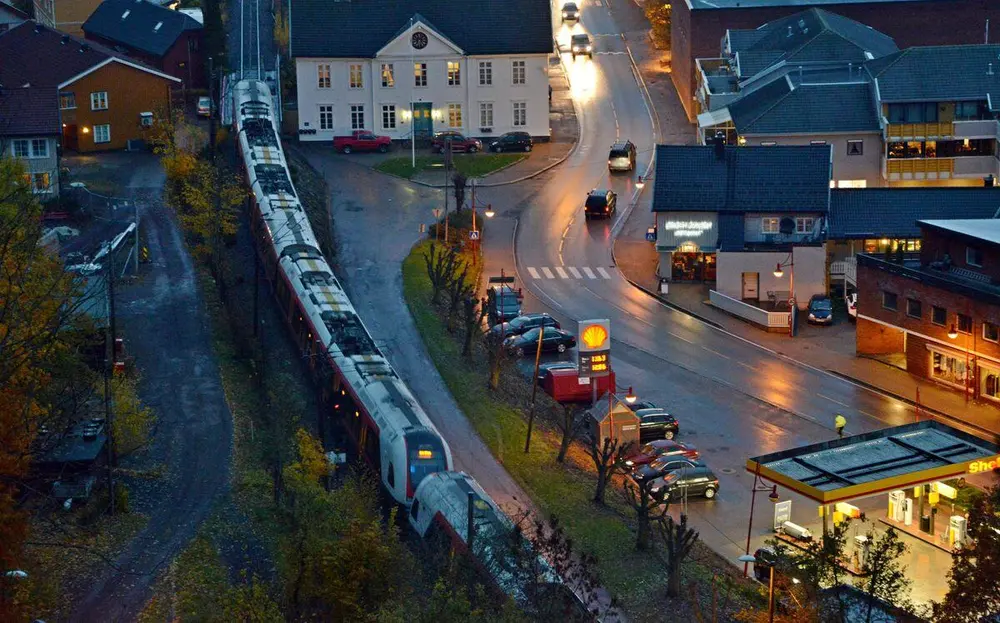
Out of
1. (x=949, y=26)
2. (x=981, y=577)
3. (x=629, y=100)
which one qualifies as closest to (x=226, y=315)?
(x=981, y=577)

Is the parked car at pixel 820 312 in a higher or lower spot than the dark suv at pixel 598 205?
lower

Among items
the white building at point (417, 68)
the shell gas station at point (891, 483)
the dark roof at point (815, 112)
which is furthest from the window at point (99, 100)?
the shell gas station at point (891, 483)

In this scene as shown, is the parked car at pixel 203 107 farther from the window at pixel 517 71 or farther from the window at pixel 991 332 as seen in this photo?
the window at pixel 991 332

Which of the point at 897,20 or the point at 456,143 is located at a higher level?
the point at 897,20

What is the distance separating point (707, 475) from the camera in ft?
189

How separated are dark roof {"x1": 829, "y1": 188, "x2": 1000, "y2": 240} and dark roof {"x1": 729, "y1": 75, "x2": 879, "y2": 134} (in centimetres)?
939

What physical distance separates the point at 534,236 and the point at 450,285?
1339cm

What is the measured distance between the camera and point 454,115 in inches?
4134

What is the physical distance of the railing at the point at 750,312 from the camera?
76562 mm

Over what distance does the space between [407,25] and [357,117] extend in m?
6.51

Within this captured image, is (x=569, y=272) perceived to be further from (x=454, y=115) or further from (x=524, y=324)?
(x=454, y=115)

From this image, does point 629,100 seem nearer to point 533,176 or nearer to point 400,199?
point 533,176

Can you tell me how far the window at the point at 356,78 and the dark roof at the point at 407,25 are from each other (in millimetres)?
991

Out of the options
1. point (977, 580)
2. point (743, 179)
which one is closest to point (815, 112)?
point (743, 179)
